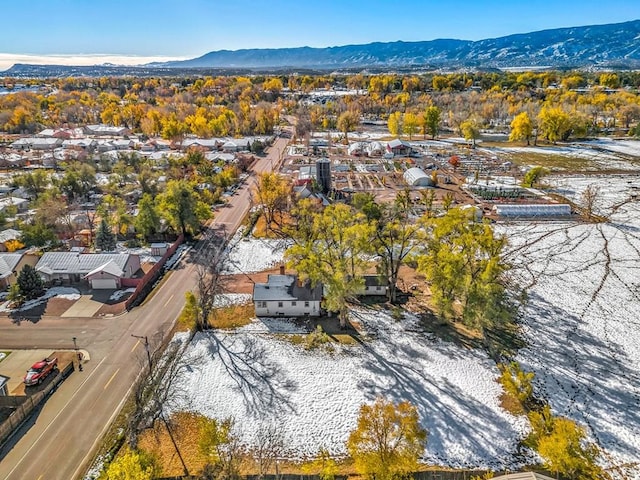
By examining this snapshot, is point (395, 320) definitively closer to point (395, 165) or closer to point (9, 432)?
point (9, 432)

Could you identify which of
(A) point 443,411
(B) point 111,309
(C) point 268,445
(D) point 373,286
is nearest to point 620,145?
(D) point 373,286

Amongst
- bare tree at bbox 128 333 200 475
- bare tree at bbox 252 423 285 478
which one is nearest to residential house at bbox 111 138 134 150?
bare tree at bbox 128 333 200 475

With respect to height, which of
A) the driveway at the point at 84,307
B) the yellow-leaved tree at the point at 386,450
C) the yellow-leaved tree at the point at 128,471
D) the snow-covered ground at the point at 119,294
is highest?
the yellow-leaved tree at the point at 128,471

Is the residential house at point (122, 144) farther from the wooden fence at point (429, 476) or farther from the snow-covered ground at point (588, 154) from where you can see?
the wooden fence at point (429, 476)

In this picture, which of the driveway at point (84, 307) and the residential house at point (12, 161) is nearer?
the driveway at point (84, 307)

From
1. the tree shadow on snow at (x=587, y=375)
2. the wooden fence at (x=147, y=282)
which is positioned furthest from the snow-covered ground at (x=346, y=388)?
the wooden fence at (x=147, y=282)

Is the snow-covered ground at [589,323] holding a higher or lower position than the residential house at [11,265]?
lower

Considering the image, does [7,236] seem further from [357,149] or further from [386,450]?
[357,149]
